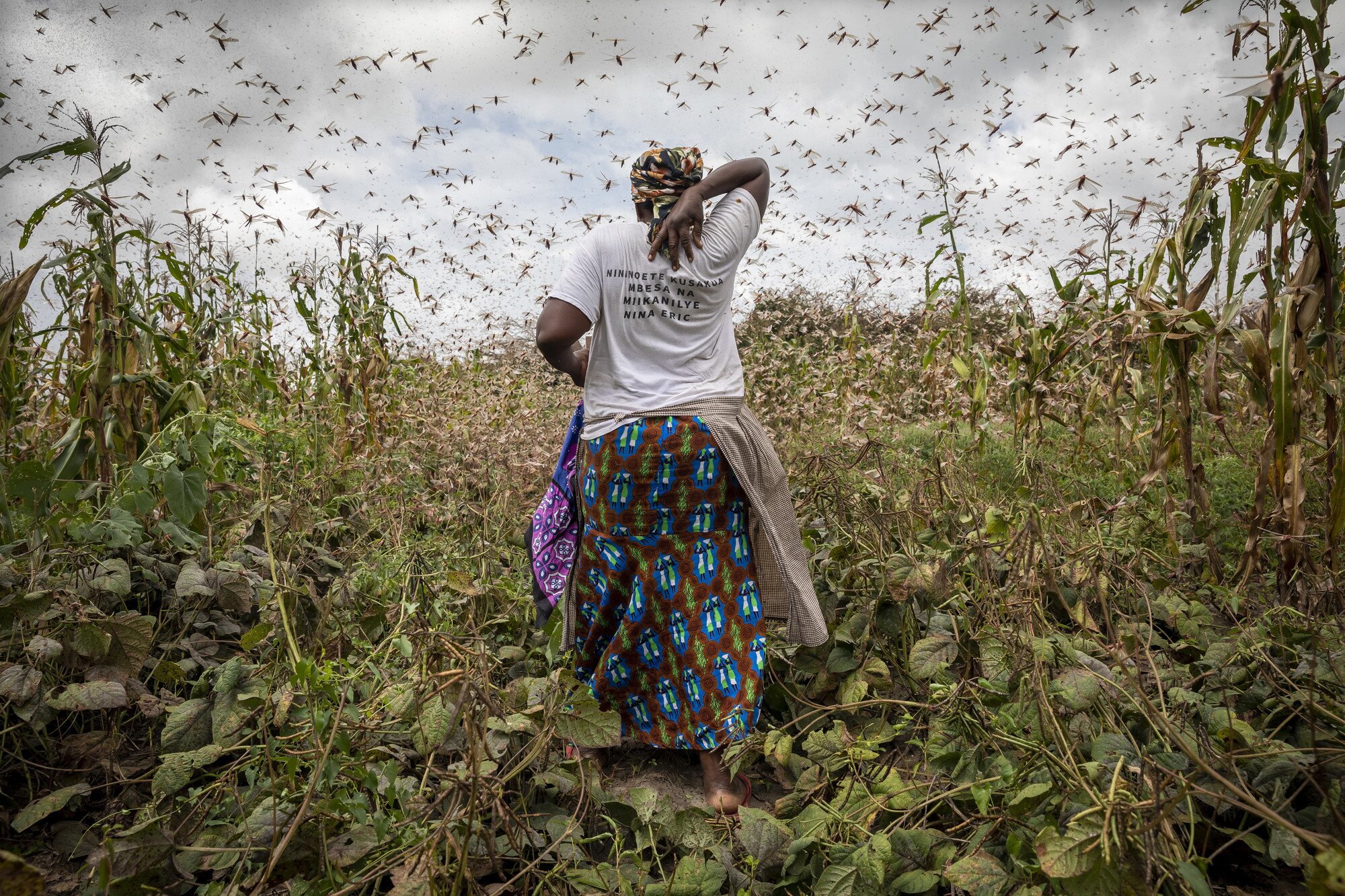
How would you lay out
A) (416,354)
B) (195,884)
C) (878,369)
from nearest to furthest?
1. (195,884)
2. (878,369)
3. (416,354)

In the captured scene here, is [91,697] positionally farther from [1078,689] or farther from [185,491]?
[1078,689]

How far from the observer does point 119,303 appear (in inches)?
104

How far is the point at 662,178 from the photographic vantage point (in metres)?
2.39

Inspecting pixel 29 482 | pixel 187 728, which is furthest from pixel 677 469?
pixel 29 482

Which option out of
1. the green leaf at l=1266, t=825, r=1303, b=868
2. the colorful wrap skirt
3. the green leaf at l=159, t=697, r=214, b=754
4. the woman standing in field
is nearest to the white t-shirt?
the woman standing in field

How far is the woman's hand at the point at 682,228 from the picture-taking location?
230 centimetres

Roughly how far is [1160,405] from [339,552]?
3.20 metres

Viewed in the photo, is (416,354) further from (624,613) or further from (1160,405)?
(1160,405)

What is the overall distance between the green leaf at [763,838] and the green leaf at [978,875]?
0.39 metres

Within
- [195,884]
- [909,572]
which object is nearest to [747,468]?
[909,572]

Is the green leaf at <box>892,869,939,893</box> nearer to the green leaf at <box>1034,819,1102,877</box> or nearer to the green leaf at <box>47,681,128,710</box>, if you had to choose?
the green leaf at <box>1034,819,1102,877</box>

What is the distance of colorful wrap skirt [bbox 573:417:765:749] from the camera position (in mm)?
2350

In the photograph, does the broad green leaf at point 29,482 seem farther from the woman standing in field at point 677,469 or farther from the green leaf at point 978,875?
the green leaf at point 978,875

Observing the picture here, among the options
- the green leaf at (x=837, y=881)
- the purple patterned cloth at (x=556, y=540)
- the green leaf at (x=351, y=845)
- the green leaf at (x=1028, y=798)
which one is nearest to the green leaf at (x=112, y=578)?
the green leaf at (x=351, y=845)
